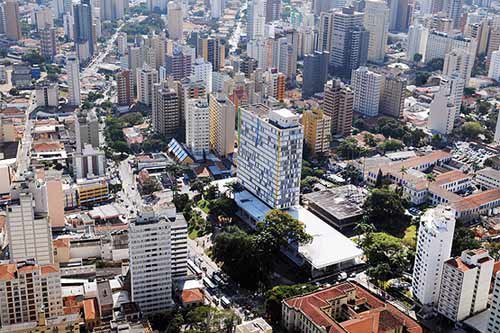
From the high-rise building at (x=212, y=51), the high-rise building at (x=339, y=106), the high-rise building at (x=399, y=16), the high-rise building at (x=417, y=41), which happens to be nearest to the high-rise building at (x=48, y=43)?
the high-rise building at (x=212, y=51)

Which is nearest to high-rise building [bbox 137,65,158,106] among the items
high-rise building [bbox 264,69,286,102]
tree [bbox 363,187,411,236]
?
high-rise building [bbox 264,69,286,102]

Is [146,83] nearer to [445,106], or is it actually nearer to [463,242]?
[445,106]

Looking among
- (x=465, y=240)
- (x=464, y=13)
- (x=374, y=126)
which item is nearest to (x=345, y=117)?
(x=374, y=126)

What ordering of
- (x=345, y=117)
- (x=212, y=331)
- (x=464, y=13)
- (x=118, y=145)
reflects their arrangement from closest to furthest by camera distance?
1. (x=212, y=331)
2. (x=118, y=145)
3. (x=345, y=117)
4. (x=464, y=13)

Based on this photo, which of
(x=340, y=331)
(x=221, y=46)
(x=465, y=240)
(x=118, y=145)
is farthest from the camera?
(x=221, y=46)

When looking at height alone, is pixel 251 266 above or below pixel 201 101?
below

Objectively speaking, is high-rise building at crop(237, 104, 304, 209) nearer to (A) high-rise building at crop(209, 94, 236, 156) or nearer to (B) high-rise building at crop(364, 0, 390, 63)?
(A) high-rise building at crop(209, 94, 236, 156)

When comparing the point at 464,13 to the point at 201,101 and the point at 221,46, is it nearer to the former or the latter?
the point at 221,46
